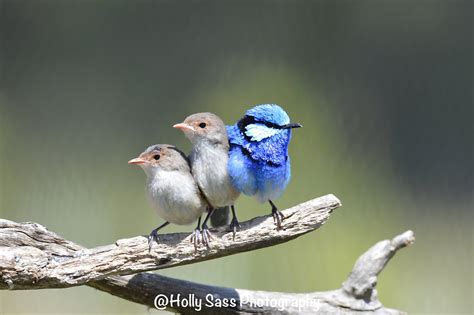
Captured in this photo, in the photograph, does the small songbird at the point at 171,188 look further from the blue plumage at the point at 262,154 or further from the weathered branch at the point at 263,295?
the weathered branch at the point at 263,295

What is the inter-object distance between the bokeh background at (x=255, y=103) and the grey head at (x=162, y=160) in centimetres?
126

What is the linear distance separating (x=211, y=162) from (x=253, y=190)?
0.14 metres

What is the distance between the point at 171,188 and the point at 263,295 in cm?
53

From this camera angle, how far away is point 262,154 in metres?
→ 1.96

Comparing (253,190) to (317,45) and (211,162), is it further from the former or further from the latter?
(317,45)

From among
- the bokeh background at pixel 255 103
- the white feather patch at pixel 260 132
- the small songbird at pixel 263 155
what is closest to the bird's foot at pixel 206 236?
the small songbird at pixel 263 155

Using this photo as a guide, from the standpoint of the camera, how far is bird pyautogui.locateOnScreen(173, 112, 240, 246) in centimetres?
197

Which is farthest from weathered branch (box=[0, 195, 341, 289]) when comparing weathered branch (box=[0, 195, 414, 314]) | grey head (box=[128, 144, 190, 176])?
grey head (box=[128, 144, 190, 176])

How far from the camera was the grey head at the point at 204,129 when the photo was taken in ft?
6.52

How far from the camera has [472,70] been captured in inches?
178

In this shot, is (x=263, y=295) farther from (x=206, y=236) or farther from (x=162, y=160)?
(x=162, y=160)

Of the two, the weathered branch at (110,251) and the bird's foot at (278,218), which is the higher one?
the bird's foot at (278,218)

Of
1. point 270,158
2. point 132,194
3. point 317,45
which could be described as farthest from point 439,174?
point 270,158

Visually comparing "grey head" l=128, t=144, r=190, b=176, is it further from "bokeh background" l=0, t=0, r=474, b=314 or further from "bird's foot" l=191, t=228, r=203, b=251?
"bokeh background" l=0, t=0, r=474, b=314
